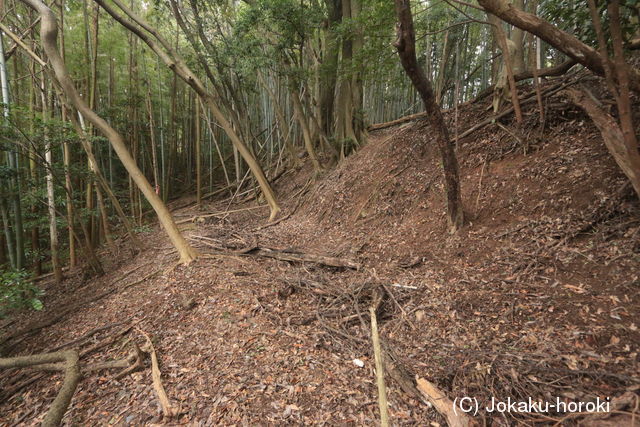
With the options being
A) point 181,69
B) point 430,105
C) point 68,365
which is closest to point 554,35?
point 430,105

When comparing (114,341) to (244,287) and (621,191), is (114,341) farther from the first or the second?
(621,191)

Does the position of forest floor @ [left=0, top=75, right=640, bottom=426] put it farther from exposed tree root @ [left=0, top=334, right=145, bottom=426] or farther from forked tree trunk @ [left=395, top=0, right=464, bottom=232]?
forked tree trunk @ [left=395, top=0, right=464, bottom=232]

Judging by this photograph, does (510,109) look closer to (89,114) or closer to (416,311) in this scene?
(416,311)

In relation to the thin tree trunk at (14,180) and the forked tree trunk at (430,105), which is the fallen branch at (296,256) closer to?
the forked tree trunk at (430,105)

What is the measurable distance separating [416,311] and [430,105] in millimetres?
2428

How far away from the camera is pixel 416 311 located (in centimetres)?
292

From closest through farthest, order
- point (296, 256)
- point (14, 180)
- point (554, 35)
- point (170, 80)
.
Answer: point (554, 35), point (296, 256), point (14, 180), point (170, 80)

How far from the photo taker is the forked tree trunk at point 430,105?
2.91 m

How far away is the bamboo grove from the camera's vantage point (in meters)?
4.22

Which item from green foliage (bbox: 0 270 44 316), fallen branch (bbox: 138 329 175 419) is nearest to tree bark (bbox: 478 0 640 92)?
fallen branch (bbox: 138 329 175 419)

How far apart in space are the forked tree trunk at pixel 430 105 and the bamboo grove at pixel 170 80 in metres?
0.45

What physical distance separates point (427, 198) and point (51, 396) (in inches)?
202

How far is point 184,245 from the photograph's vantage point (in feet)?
14.7

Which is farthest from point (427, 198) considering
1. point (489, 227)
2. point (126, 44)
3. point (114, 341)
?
point (126, 44)
